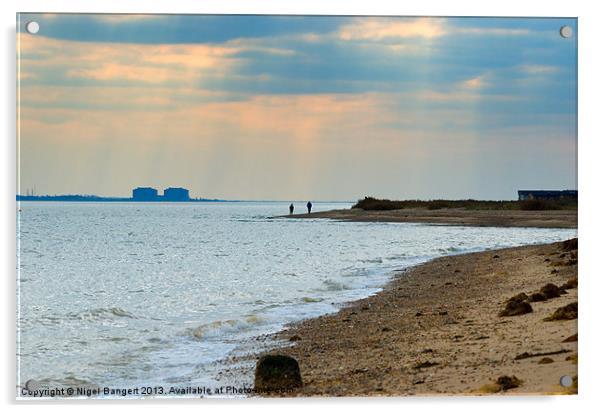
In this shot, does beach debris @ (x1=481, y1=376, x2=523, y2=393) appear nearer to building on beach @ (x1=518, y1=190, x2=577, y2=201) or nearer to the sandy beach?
the sandy beach

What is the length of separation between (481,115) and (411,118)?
83cm

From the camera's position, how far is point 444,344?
958cm

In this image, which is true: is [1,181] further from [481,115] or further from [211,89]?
[481,115]

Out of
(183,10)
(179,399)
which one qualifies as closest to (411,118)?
(183,10)

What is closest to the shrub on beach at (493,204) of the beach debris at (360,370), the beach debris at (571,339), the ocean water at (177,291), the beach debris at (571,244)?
the ocean water at (177,291)

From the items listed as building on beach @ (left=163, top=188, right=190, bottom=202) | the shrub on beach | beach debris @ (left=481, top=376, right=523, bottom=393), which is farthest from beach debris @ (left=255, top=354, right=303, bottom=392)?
the shrub on beach

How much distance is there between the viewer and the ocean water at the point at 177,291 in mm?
10023

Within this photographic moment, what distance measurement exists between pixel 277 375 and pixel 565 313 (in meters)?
3.41

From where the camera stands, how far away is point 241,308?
50.3ft

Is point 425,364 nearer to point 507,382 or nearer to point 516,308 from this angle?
point 507,382

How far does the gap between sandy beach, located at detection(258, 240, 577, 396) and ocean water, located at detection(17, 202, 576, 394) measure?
0.88m

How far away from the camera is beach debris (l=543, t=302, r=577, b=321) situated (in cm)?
905

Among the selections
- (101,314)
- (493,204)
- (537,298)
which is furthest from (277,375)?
(101,314)

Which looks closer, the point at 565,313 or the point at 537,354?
the point at 537,354
